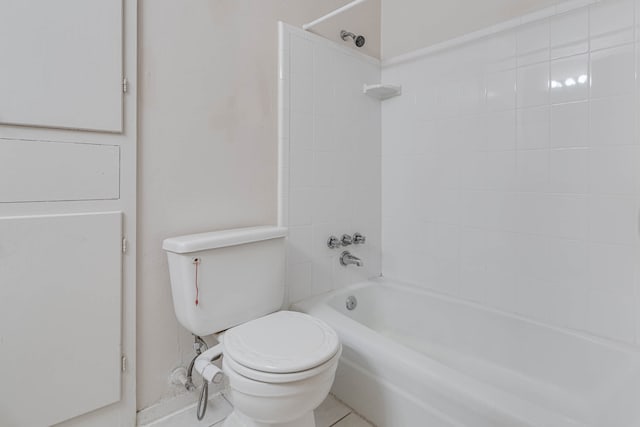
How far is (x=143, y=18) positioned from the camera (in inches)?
49.3

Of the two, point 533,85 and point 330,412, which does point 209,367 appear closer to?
point 330,412

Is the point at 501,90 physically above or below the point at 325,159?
above

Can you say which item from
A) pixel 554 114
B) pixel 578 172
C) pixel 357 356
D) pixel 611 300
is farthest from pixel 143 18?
pixel 611 300

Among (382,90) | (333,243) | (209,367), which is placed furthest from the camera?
(382,90)

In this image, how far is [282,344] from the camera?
1108mm

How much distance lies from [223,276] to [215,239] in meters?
0.16

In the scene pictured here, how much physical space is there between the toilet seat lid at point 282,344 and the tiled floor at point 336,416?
48 centimetres

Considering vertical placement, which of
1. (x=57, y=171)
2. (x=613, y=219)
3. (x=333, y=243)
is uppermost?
(x=57, y=171)

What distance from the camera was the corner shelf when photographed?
77.2 inches

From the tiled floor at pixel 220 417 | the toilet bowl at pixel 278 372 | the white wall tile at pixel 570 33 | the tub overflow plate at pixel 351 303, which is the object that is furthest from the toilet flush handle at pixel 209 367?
the white wall tile at pixel 570 33

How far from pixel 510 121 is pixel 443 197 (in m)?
0.50

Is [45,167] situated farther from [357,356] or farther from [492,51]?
[492,51]

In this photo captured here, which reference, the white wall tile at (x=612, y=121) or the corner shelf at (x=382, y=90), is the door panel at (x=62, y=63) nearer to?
the corner shelf at (x=382, y=90)

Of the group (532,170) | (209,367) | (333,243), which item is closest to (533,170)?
(532,170)
